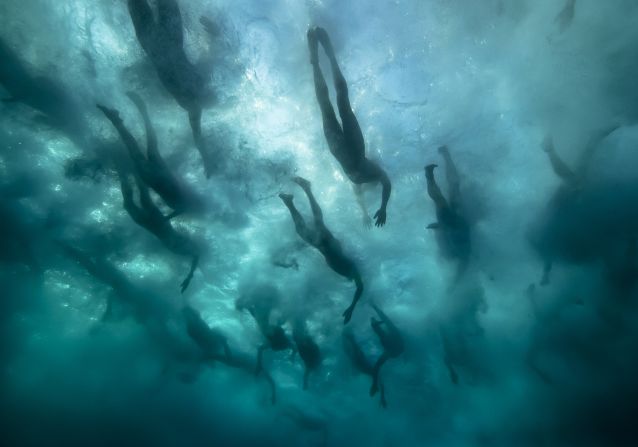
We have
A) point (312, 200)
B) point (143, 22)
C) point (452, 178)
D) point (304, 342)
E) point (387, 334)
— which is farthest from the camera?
point (304, 342)

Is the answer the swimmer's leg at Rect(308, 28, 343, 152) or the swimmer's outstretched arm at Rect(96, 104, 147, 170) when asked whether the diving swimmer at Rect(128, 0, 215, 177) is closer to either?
the swimmer's outstretched arm at Rect(96, 104, 147, 170)

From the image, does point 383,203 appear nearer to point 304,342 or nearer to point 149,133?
point 149,133

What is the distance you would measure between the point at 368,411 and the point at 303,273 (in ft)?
66.9

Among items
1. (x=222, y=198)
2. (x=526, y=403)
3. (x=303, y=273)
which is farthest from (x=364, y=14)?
(x=526, y=403)

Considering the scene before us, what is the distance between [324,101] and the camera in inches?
300

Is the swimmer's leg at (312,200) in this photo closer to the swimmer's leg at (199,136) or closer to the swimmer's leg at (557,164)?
the swimmer's leg at (199,136)

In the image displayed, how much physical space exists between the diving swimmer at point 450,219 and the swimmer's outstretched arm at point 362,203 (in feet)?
7.57

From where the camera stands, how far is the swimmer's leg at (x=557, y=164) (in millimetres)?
10664

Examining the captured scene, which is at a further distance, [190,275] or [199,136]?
[190,275]

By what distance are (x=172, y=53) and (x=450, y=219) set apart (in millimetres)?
10185

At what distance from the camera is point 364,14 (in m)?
8.26

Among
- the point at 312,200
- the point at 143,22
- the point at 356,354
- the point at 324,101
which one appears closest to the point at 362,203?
the point at 312,200

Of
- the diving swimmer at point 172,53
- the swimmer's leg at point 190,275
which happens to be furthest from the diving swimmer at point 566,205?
the swimmer's leg at point 190,275

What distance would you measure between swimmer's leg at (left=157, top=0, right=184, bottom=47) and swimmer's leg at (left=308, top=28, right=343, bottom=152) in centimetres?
324
